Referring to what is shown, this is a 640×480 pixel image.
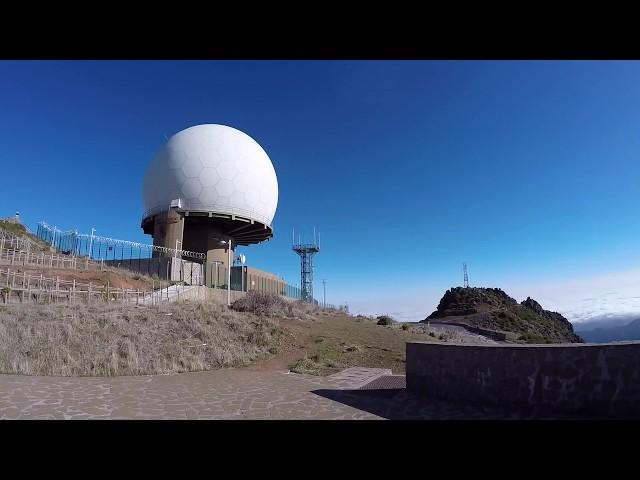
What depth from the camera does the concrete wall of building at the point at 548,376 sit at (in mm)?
5246

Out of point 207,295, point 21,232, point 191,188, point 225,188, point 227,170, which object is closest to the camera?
point 207,295

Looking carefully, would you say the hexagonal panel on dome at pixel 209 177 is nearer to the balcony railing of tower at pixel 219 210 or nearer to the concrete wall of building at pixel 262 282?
the balcony railing of tower at pixel 219 210

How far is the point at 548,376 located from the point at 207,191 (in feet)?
97.8

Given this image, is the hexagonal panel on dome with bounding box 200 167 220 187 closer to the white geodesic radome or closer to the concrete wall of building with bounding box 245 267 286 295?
the white geodesic radome

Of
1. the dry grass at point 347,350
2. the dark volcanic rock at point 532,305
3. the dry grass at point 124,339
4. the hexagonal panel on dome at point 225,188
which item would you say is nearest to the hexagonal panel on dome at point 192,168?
the hexagonal panel on dome at point 225,188

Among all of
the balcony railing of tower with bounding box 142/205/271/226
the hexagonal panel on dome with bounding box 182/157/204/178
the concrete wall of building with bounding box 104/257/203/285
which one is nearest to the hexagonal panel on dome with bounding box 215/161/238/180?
the hexagonal panel on dome with bounding box 182/157/204/178

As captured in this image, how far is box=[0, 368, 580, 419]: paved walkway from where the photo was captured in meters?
6.14

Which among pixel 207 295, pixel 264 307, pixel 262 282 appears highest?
pixel 262 282

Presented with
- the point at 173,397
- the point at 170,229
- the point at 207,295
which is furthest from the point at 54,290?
the point at 173,397

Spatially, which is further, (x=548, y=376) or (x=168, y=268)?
(x=168, y=268)

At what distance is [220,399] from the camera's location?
7.41 metres

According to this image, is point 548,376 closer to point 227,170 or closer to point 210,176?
point 210,176
